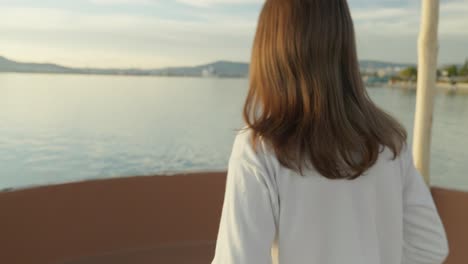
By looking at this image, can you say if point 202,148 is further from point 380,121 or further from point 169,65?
point 380,121

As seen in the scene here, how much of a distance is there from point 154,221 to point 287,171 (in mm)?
2285

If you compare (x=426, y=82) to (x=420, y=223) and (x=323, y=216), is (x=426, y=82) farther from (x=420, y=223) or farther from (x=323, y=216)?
(x=323, y=216)

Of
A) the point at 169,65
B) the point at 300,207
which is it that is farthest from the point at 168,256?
the point at 169,65

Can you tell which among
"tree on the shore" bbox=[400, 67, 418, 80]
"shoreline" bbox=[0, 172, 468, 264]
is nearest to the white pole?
"shoreline" bbox=[0, 172, 468, 264]

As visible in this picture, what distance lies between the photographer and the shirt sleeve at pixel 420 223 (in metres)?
0.87

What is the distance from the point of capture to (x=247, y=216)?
69cm

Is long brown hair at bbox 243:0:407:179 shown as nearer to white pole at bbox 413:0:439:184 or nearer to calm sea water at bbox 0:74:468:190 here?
white pole at bbox 413:0:439:184

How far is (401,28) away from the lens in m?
9.64

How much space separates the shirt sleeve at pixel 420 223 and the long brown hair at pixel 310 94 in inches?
5.1

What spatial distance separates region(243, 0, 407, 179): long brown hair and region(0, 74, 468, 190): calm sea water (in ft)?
37.3

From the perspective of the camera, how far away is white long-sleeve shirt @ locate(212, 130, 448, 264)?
701mm

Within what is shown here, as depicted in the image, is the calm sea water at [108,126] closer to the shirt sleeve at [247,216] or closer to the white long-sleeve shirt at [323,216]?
the white long-sleeve shirt at [323,216]

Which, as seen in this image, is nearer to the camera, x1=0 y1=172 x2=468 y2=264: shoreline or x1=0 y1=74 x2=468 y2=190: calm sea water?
x1=0 y1=172 x2=468 y2=264: shoreline

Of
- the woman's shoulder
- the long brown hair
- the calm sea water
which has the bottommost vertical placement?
the calm sea water
